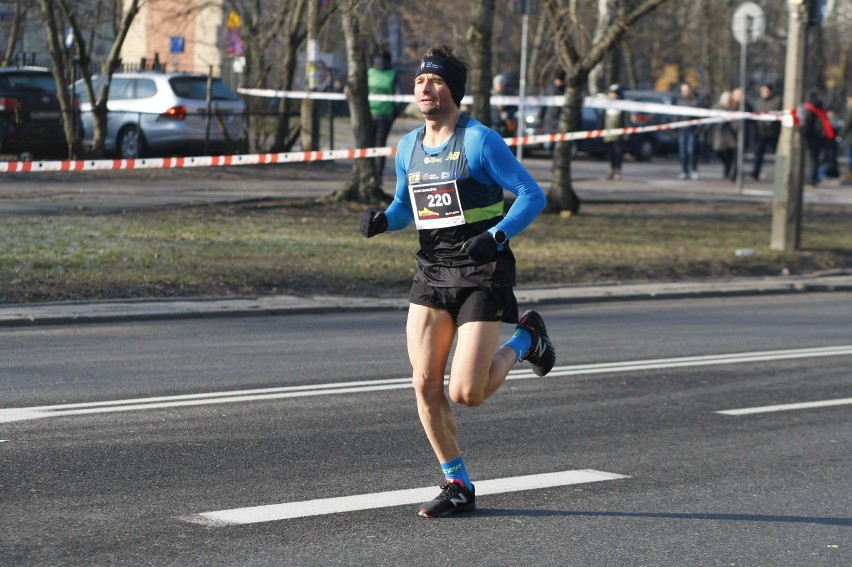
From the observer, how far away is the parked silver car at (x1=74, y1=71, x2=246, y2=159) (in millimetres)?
26188

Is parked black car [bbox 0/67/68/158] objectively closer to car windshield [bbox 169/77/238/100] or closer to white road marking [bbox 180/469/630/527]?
car windshield [bbox 169/77/238/100]

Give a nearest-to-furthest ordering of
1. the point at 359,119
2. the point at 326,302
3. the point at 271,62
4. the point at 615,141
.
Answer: the point at 326,302 < the point at 359,119 < the point at 615,141 < the point at 271,62

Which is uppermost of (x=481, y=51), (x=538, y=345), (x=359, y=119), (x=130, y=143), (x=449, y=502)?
(x=481, y=51)

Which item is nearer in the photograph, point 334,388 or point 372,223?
point 372,223

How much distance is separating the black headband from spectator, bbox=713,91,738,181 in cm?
2284

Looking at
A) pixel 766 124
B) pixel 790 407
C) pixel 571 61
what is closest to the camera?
pixel 790 407

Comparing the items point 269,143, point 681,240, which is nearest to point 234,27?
point 269,143

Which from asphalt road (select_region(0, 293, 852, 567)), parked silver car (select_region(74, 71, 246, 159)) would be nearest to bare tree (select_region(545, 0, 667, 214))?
parked silver car (select_region(74, 71, 246, 159))

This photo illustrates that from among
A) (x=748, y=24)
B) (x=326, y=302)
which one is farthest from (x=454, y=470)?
(x=748, y=24)

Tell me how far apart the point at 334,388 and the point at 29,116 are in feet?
55.3

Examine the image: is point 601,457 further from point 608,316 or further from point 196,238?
point 196,238

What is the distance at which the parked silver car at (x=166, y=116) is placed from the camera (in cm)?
2619

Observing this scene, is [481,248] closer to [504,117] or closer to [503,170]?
[503,170]

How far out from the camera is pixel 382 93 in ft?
79.0
